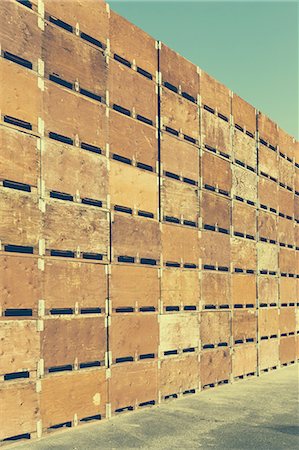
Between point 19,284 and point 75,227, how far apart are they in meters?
1.10

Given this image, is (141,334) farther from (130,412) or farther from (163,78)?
(163,78)

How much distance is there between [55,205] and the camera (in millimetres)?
6215

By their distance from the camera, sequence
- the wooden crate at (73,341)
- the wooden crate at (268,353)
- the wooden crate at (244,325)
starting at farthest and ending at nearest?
the wooden crate at (268,353), the wooden crate at (244,325), the wooden crate at (73,341)

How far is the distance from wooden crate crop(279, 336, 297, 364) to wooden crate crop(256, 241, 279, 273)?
163 centimetres

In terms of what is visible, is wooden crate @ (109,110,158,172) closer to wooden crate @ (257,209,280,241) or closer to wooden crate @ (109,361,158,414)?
wooden crate @ (109,361,158,414)

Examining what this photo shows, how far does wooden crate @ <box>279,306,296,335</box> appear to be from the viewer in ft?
36.5

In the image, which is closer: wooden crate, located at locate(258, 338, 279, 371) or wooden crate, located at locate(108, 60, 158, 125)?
wooden crate, located at locate(108, 60, 158, 125)

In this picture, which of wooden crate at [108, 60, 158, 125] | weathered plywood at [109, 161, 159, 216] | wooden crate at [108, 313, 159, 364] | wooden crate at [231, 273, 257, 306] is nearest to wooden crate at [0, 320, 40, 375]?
wooden crate at [108, 313, 159, 364]

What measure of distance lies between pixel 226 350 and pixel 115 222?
3.65 meters

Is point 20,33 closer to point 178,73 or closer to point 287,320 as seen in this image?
point 178,73

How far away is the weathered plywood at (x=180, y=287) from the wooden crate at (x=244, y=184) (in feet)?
7.31

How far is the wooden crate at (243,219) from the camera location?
31.7ft

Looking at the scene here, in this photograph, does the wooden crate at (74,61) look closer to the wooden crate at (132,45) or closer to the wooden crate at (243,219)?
the wooden crate at (132,45)

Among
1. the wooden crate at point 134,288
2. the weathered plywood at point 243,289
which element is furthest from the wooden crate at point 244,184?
the wooden crate at point 134,288
